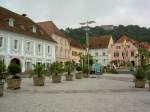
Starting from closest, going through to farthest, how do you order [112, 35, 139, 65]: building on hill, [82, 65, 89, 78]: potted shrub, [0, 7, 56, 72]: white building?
[82, 65, 89, 78]: potted shrub < [0, 7, 56, 72]: white building < [112, 35, 139, 65]: building on hill

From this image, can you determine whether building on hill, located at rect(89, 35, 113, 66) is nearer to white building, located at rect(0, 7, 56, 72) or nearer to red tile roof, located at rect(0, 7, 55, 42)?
white building, located at rect(0, 7, 56, 72)

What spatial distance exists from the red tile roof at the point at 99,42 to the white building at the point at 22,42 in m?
41.5

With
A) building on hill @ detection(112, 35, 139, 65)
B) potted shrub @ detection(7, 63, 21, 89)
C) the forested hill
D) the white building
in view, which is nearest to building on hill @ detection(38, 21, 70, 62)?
the white building

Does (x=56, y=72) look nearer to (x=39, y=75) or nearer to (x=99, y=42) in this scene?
(x=39, y=75)

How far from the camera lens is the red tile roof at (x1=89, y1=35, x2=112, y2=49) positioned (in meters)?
99.5

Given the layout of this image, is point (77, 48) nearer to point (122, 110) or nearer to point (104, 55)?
point (104, 55)

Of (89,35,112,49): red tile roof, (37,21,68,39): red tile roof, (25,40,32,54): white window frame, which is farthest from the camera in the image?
(89,35,112,49): red tile roof

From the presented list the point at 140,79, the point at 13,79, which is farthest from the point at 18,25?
the point at 140,79

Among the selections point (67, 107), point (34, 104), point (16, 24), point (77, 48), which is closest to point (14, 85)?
point (34, 104)

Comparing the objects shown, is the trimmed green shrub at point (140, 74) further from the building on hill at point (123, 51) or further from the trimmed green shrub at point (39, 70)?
the building on hill at point (123, 51)

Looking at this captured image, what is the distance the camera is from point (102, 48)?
99312 mm

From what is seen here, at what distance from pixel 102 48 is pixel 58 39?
32.4m

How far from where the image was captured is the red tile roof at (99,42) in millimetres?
99500

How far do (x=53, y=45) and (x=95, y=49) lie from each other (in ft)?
135
